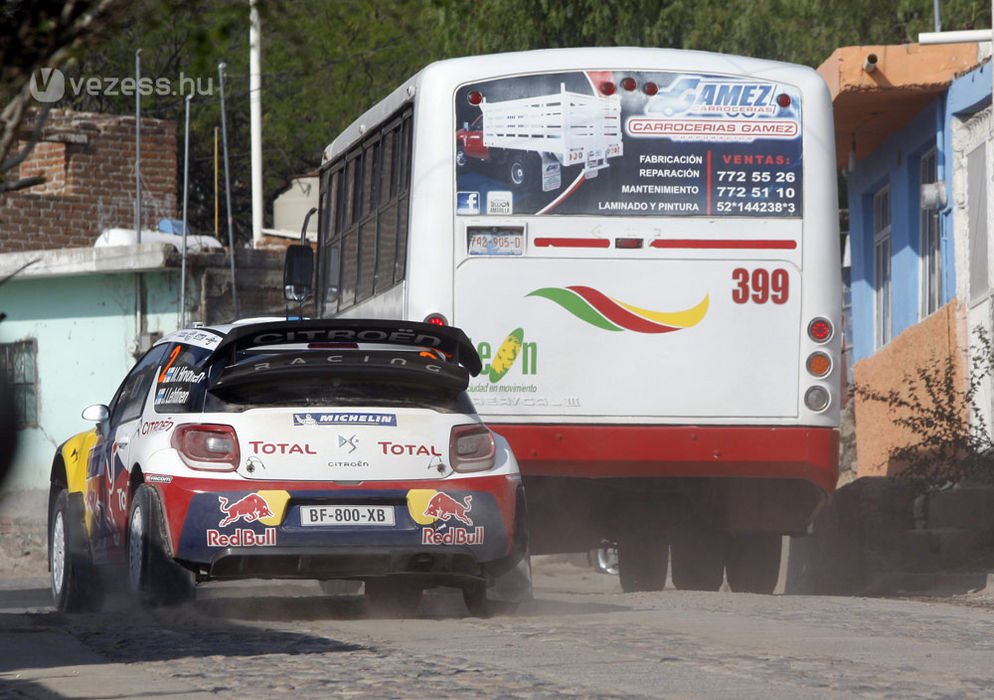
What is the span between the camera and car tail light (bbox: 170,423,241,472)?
30.9ft

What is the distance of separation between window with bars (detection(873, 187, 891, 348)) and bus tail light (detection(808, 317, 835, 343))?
11436 mm

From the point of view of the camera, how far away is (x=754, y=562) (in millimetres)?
13875

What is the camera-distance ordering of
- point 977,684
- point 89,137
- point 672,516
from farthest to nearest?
point 89,137 → point 672,516 → point 977,684

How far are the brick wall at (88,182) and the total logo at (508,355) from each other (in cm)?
1754

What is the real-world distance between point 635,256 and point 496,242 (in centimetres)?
92

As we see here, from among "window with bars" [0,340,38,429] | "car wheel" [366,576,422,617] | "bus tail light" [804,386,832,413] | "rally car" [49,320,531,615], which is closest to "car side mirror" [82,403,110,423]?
"rally car" [49,320,531,615]

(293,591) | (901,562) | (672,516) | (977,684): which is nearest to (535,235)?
(672,516)

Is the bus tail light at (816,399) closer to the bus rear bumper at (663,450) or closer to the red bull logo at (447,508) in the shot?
the bus rear bumper at (663,450)

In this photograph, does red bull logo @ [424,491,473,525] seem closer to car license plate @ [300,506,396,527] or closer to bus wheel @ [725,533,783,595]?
car license plate @ [300,506,396,527]

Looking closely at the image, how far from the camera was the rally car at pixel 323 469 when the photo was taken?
9.36 m

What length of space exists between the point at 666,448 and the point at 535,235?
1630 millimetres

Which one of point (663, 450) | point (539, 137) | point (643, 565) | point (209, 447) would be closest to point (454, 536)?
point (209, 447)

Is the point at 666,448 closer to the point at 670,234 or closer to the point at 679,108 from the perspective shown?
the point at 670,234

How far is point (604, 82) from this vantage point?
40.7 feet
